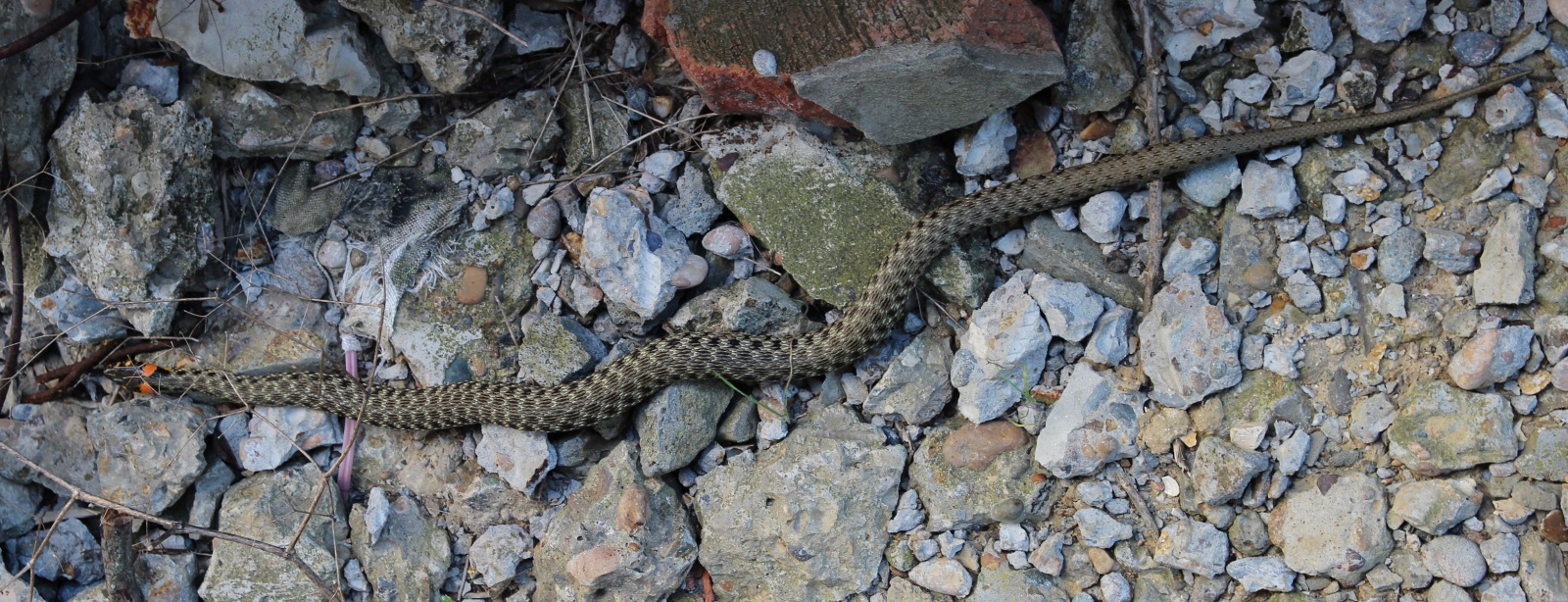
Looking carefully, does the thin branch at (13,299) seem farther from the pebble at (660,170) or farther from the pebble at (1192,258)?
the pebble at (1192,258)

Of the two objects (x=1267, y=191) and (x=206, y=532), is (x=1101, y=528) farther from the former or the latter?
(x=206, y=532)

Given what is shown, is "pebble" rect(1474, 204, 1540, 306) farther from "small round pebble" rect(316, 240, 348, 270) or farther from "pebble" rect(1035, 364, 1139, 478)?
"small round pebble" rect(316, 240, 348, 270)

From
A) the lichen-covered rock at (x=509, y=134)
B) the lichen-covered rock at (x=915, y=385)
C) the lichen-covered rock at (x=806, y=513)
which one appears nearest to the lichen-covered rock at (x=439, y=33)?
the lichen-covered rock at (x=509, y=134)

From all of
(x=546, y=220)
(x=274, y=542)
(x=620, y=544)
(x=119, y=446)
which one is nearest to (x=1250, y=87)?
(x=546, y=220)

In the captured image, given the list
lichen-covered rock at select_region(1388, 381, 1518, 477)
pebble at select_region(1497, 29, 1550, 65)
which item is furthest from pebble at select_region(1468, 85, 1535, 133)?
lichen-covered rock at select_region(1388, 381, 1518, 477)

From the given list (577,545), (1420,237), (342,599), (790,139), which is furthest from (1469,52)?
(342,599)

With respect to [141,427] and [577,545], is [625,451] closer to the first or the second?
[577,545]
